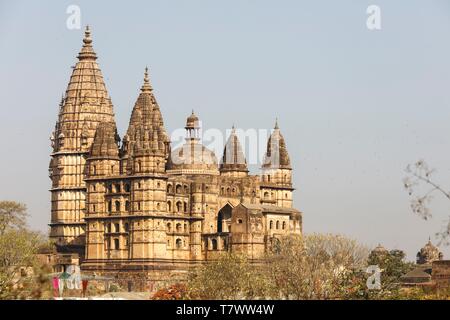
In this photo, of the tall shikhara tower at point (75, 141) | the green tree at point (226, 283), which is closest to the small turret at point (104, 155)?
the tall shikhara tower at point (75, 141)

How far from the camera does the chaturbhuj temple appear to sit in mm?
118000

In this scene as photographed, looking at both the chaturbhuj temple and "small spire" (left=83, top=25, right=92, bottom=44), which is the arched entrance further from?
"small spire" (left=83, top=25, right=92, bottom=44)

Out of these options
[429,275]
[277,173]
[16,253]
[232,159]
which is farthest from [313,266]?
[277,173]

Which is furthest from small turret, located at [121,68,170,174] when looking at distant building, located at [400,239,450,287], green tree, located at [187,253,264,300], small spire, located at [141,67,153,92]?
green tree, located at [187,253,264,300]

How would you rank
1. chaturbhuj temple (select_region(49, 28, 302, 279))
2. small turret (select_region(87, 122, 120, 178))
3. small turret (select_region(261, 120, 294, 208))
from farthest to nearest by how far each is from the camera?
small turret (select_region(261, 120, 294, 208)) → small turret (select_region(87, 122, 120, 178)) → chaturbhuj temple (select_region(49, 28, 302, 279))

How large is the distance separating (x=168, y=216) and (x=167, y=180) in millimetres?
2914

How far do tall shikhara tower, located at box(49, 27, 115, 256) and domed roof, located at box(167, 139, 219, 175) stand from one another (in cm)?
890

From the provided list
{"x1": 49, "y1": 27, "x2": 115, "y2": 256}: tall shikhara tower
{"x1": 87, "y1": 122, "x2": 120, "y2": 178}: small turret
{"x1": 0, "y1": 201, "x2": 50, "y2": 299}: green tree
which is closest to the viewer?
{"x1": 0, "y1": 201, "x2": 50, "y2": 299}: green tree

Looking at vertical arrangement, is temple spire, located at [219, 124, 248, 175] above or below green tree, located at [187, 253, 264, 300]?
above

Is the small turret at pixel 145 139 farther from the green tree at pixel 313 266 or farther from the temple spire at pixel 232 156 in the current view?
the green tree at pixel 313 266

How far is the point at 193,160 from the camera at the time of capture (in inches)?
4988

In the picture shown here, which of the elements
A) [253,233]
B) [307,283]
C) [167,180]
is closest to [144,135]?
[167,180]
